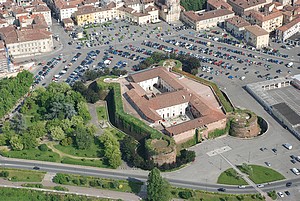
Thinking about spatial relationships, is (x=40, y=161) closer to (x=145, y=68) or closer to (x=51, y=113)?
(x=51, y=113)

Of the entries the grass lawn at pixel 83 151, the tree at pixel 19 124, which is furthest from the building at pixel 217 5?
the tree at pixel 19 124

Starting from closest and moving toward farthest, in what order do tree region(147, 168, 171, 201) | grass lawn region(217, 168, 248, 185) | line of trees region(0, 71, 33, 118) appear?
tree region(147, 168, 171, 201) < grass lawn region(217, 168, 248, 185) < line of trees region(0, 71, 33, 118)

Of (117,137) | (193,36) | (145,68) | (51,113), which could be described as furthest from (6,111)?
(193,36)

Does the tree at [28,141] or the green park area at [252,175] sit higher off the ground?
the tree at [28,141]

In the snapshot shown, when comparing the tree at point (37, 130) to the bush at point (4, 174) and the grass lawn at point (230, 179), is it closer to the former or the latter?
the bush at point (4, 174)

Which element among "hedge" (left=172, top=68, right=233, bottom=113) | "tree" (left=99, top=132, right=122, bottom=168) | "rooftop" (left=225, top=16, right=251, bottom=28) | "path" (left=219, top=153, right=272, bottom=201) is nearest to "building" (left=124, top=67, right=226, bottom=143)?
"hedge" (left=172, top=68, right=233, bottom=113)

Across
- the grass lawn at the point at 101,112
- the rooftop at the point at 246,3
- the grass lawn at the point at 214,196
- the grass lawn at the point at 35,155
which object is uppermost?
the rooftop at the point at 246,3

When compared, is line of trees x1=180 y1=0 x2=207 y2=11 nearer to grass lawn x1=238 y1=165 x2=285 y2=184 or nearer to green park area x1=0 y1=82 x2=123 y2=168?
green park area x1=0 y1=82 x2=123 y2=168
